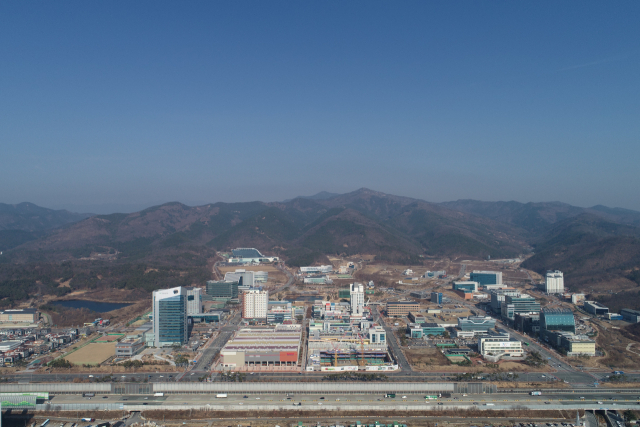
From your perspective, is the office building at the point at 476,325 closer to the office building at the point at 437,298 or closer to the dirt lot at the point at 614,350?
the dirt lot at the point at 614,350

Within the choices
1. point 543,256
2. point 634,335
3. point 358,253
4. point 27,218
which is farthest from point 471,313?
point 27,218

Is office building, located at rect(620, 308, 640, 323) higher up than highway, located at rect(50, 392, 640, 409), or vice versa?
office building, located at rect(620, 308, 640, 323)

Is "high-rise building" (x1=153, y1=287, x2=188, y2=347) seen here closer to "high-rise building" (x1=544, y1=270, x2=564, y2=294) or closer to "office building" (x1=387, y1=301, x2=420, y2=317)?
"office building" (x1=387, y1=301, x2=420, y2=317)

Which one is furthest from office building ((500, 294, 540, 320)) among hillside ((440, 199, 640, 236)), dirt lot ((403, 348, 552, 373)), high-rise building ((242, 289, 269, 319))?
hillside ((440, 199, 640, 236))

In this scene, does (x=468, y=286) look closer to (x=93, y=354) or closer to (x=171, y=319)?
(x=171, y=319)

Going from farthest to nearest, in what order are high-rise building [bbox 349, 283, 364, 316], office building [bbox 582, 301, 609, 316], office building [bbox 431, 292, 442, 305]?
office building [bbox 431, 292, 442, 305] → high-rise building [bbox 349, 283, 364, 316] → office building [bbox 582, 301, 609, 316]

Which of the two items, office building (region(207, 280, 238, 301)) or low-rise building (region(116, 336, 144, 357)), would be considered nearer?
low-rise building (region(116, 336, 144, 357))

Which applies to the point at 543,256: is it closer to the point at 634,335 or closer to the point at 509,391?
the point at 634,335

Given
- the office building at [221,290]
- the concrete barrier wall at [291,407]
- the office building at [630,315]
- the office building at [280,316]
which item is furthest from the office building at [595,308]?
the office building at [221,290]

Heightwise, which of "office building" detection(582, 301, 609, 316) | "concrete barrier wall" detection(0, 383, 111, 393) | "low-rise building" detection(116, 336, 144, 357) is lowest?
"concrete barrier wall" detection(0, 383, 111, 393)

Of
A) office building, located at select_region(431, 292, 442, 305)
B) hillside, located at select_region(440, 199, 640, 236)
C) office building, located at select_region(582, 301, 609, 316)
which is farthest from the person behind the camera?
hillside, located at select_region(440, 199, 640, 236)
